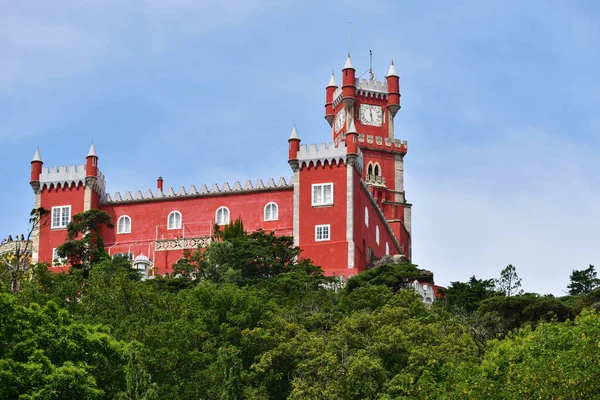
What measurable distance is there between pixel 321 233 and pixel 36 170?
57.1ft

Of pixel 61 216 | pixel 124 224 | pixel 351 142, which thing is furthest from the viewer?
pixel 61 216

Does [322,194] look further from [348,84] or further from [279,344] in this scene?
[279,344]

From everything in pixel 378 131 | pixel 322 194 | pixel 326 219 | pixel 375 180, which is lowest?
pixel 326 219

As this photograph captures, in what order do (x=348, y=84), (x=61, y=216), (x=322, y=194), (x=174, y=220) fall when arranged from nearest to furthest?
(x=322, y=194) < (x=174, y=220) < (x=61, y=216) < (x=348, y=84)

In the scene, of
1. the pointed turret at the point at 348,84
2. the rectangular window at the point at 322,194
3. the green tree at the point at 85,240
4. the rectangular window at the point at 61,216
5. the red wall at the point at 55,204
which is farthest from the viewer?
the pointed turret at the point at 348,84

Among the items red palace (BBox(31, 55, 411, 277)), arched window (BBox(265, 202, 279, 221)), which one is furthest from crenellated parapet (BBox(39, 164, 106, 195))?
arched window (BBox(265, 202, 279, 221))

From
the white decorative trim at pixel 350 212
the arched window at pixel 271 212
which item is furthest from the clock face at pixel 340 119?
the white decorative trim at pixel 350 212

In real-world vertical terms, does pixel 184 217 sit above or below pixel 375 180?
below

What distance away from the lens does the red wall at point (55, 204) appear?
→ 6359cm

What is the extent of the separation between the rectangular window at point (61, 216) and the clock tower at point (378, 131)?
20.9 m

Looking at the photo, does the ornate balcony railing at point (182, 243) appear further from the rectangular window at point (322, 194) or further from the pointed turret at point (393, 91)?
the pointed turret at point (393, 91)

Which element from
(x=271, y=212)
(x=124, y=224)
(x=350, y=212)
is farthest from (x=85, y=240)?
(x=350, y=212)

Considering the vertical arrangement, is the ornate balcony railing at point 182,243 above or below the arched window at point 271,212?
below

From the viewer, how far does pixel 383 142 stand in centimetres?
7869
